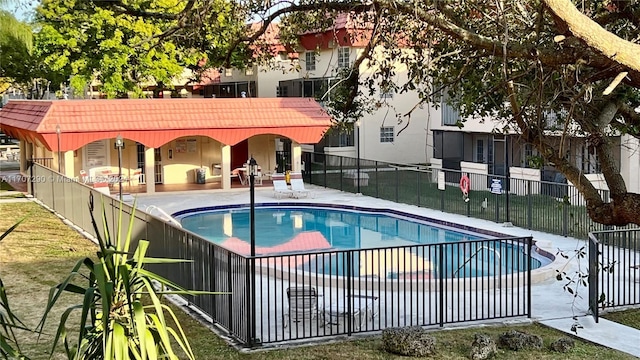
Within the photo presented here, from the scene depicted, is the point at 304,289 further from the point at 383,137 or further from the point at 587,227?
the point at 383,137

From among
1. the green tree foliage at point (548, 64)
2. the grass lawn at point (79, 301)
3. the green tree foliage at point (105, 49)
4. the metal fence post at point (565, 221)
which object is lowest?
the grass lawn at point (79, 301)

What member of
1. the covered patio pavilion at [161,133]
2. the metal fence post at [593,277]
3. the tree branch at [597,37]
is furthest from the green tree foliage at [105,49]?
the tree branch at [597,37]

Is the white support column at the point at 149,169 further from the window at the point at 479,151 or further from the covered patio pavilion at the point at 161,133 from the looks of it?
the window at the point at 479,151

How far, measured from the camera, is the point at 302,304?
11.5 meters

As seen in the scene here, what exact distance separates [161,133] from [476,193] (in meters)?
11.4

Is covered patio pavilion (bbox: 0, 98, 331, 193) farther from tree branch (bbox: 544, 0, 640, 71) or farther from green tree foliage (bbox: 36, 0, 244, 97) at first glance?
tree branch (bbox: 544, 0, 640, 71)

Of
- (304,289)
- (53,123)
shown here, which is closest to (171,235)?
(304,289)

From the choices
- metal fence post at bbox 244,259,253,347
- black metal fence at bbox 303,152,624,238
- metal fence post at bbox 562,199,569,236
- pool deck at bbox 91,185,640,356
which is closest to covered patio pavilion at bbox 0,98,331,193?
pool deck at bbox 91,185,640,356

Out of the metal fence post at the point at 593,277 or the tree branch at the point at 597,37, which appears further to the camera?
the metal fence post at the point at 593,277

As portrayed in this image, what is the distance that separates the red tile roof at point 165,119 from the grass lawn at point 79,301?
1002cm

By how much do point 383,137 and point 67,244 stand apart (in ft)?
78.4

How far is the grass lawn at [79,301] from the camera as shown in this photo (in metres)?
10.0

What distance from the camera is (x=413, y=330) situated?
1023 cm

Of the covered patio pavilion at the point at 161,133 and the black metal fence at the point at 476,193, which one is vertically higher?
the covered patio pavilion at the point at 161,133
